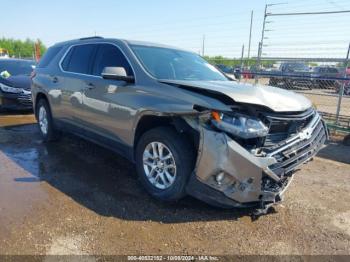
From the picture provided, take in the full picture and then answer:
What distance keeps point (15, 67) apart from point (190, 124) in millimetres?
8754

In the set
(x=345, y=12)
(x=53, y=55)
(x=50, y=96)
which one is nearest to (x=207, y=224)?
(x=50, y=96)

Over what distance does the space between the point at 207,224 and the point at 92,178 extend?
1868 millimetres

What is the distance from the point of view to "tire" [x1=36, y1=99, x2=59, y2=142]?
6.08 m

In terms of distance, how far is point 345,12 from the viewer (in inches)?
305

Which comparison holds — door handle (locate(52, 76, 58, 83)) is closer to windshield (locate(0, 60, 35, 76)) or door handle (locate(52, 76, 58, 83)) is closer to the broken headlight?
the broken headlight

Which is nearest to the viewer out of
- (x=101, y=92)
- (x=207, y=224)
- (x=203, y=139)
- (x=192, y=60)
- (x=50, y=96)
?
(x=203, y=139)

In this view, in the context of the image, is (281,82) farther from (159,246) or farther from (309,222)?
(159,246)

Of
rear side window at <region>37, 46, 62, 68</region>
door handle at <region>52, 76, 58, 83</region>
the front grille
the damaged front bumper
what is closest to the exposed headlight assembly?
rear side window at <region>37, 46, 62, 68</region>

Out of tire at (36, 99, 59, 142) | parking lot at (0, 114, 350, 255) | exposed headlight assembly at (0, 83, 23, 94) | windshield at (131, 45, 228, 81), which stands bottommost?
parking lot at (0, 114, 350, 255)

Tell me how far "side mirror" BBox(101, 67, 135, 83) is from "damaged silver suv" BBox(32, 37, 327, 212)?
13 mm

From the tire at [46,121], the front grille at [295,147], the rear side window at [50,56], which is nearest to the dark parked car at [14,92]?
the tire at [46,121]

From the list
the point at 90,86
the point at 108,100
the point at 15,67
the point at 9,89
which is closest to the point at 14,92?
the point at 9,89

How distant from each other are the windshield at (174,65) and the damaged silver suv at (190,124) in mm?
17

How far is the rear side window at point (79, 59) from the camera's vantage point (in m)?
4.97
